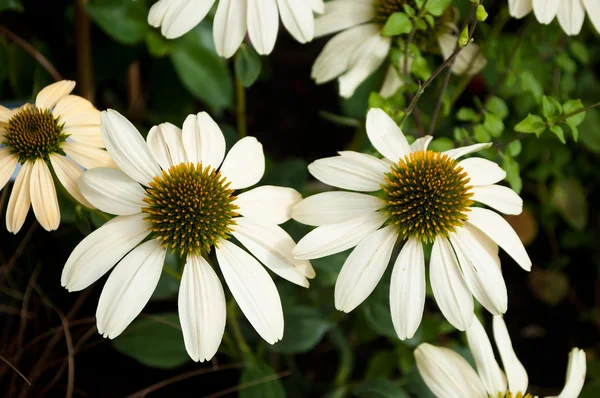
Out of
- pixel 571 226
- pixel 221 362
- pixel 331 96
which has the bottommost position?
pixel 221 362

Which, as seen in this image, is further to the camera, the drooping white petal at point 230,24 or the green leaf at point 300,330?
the green leaf at point 300,330

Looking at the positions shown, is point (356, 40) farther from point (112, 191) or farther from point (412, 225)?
point (112, 191)

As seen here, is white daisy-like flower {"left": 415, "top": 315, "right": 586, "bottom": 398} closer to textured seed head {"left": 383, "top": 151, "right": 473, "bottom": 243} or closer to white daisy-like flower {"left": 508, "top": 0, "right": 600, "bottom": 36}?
textured seed head {"left": 383, "top": 151, "right": 473, "bottom": 243}

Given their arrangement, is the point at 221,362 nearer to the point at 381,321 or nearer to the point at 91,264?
the point at 381,321

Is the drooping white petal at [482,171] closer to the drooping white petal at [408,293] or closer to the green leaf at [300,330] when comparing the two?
the drooping white petal at [408,293]

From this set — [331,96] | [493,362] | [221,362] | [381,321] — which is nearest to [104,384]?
[221,362]

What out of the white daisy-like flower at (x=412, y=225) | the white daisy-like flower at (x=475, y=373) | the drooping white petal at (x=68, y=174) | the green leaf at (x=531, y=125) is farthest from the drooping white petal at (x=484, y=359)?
the drooping white petal at (x=68, y=174)

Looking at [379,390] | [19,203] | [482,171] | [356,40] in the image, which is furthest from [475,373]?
[19,203]
